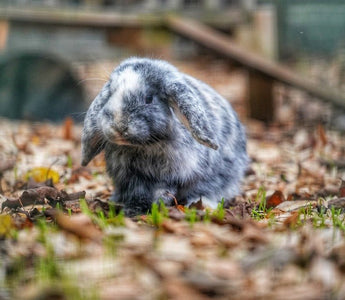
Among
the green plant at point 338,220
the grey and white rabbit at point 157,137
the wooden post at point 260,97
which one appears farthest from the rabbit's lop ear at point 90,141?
the wooden post at point 260,97

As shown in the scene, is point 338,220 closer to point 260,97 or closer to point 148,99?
point 148,99

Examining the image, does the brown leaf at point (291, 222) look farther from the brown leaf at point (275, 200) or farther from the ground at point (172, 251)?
the brown leaf at point (275, 200)

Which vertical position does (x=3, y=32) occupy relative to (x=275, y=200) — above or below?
above

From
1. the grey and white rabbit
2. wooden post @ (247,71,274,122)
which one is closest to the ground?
the grey and white rabbit

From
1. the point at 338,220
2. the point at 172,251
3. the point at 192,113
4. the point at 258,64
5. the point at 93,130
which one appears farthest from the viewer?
the point at 258,64

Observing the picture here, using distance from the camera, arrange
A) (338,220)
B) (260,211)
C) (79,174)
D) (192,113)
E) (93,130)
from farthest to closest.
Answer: (79,174), (93,130), (260,211), (192,113), (338,220)

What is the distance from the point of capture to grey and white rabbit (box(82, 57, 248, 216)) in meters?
3.56

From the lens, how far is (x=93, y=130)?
3.95m

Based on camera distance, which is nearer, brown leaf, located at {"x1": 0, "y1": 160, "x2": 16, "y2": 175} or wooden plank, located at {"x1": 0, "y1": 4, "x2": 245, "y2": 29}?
brown leaf, located at {"x1": 0, "y1": 160, "x2": 16, "y2": 175}

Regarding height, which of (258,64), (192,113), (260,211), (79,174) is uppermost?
(192,113)

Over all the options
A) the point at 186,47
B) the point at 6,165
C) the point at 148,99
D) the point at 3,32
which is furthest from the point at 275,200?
the point at 3,32

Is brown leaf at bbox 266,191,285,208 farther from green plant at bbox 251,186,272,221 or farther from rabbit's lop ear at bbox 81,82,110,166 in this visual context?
rabbit's lop ear at bbox 81,82,110,166

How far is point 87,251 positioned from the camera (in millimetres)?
2580

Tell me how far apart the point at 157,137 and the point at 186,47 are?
466cm
